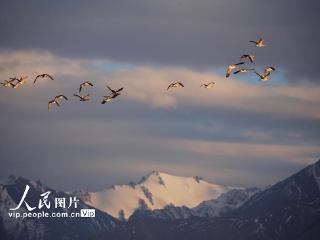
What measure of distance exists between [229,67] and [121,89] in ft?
66.6

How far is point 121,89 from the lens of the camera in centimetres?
19912

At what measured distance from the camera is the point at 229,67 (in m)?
199
